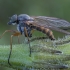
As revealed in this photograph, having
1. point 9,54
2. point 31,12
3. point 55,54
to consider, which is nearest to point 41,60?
point 55,54

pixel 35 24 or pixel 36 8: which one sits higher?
pixel 35 24

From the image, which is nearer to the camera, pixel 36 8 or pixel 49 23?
pixel 49 23

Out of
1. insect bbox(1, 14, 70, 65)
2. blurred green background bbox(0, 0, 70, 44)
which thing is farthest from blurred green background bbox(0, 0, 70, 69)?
insect bbox(1, 14, 70, 65)

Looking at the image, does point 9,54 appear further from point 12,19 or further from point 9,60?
point 12,19

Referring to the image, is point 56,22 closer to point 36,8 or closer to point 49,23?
point 49,23

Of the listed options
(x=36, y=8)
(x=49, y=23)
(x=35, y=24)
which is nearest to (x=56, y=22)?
(x=49, y=23)

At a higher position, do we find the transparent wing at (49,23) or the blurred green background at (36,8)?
the transparent wing at (49,23)

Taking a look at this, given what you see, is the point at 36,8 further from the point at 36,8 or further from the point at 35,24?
the point at 35,24

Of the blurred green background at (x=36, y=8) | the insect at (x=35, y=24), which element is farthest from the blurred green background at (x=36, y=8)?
the insect at (x=35, y=24)

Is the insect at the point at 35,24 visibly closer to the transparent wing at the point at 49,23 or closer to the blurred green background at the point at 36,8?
the transparent wing at the point at 49,23

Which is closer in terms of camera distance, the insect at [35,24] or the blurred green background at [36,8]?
the insect at [35,24]

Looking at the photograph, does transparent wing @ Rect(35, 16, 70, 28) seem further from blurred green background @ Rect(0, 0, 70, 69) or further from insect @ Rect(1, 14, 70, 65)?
blurred green background @ Rect(0, 0, 70, 69)

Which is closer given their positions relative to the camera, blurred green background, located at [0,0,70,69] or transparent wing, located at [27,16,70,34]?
transparent wing, located at [27,16,70,34]
